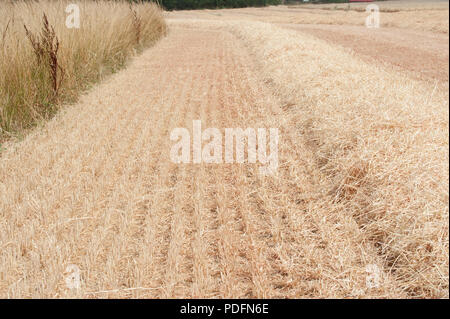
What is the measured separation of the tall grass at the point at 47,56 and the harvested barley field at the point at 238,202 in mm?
335

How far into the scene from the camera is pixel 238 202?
144 inches

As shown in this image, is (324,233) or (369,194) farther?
(369,194)

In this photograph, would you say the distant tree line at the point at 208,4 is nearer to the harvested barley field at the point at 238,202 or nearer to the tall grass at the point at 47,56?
the tall grass at the point at 47,56

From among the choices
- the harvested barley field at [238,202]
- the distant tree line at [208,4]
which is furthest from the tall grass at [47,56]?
the distant tree line at [208,4]

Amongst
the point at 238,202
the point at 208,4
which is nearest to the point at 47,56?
the point at 238,202

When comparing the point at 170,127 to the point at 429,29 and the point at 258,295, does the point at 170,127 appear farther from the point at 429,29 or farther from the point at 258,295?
the point at 429,29

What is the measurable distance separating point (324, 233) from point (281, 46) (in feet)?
29.7

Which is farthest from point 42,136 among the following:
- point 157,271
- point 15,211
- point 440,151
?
point 440,151

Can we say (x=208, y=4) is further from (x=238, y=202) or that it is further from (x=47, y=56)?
(x=238, y=202)

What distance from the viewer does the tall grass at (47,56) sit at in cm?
525

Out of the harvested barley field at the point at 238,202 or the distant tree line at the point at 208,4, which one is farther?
the distant tree line at the point at 208,4

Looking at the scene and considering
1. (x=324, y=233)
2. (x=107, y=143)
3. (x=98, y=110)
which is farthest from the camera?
(x=98, y=110)

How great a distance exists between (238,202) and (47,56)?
4.36 m

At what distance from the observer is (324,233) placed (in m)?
3.07
